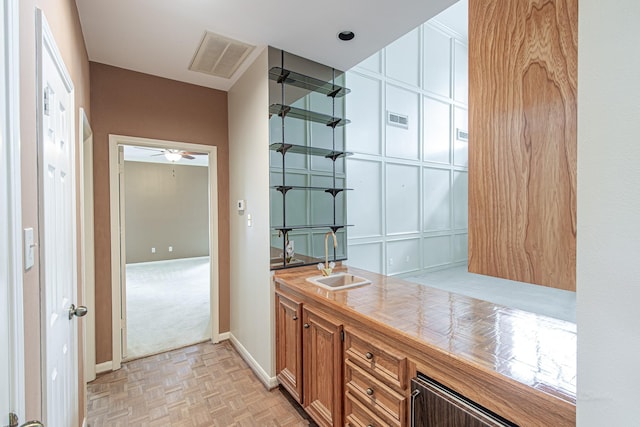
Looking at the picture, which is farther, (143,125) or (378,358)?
(143,125)

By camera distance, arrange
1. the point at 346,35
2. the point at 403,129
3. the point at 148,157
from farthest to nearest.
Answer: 1. the point at 148,157
2. the point at 403,129
3. the point at 346,35

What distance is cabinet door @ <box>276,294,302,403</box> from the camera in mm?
2049

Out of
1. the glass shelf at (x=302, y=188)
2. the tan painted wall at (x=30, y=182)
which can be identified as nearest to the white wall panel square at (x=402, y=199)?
the glass shelf at (x=302, y=188)

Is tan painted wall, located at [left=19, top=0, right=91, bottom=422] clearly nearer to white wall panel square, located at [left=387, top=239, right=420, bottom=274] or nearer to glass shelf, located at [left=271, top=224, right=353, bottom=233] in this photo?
glass shelf, located at [left=271, top=224, right=353, bottom=233]

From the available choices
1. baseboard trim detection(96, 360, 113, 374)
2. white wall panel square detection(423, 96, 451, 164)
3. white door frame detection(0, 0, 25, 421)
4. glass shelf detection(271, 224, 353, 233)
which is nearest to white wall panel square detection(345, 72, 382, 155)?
white wall panel square detection(423, 96, 451, 164)

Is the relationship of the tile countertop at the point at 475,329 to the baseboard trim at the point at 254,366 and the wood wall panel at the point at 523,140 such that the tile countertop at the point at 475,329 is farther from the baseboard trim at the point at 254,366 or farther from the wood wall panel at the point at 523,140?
the baseboard trim at the point at 254,366

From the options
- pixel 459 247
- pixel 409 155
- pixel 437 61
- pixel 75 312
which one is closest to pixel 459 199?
pixel 459 247

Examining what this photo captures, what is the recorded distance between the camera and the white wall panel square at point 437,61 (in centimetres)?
537

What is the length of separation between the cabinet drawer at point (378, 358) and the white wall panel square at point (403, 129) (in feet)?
12.3

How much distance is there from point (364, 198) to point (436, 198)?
6.56ft

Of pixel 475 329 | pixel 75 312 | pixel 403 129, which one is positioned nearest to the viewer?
pixel 475 329

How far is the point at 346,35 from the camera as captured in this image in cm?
223

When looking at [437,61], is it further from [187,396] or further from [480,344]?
[187,396]

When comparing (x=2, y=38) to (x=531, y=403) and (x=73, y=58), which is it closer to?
(x=73, y=58)
